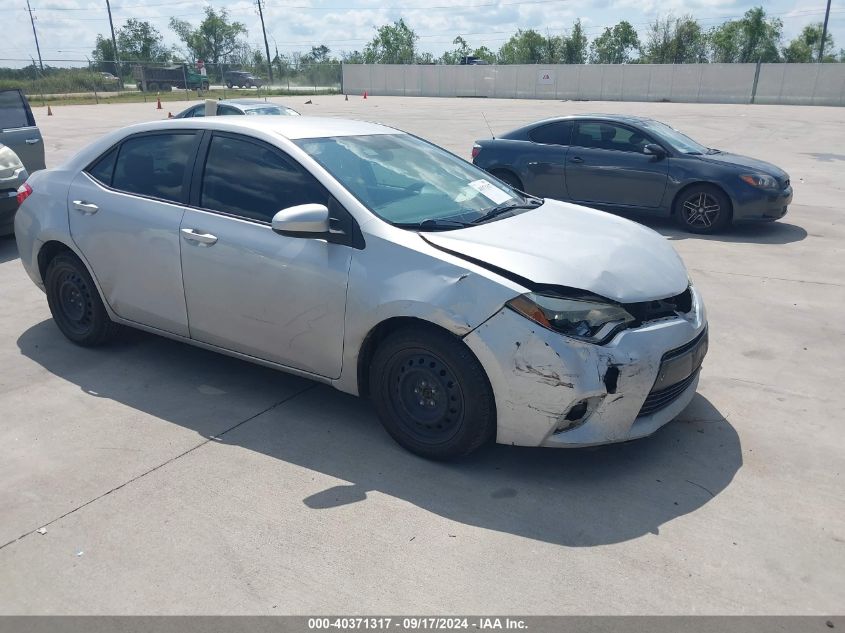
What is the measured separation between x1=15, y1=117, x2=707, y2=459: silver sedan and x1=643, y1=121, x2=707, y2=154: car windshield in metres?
5.53

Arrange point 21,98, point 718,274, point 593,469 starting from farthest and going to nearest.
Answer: point 21,98, point 718,274, point 593,469

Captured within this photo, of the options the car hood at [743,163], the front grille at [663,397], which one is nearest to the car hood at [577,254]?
the front grille at [663,397]

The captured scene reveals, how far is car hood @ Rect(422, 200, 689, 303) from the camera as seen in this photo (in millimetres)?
3510

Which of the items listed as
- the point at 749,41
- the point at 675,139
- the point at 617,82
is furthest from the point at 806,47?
the point at 675,139

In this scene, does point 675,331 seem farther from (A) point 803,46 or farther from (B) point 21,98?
(A) point 803,46

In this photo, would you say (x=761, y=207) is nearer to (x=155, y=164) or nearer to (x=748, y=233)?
(x=748, y=233)

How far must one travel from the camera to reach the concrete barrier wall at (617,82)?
4300 centimetres

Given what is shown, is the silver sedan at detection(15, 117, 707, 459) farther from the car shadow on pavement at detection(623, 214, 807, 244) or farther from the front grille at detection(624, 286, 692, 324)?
the car shadow on pavement at detection(623, 214, 807, 244)

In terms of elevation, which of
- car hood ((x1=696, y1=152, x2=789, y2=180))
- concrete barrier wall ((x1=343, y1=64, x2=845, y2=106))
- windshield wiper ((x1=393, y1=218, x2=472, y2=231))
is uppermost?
windshield wiper ((x1=393, y1=218, x2=472, y2=231))

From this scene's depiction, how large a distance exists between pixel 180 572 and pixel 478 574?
47.8 inches

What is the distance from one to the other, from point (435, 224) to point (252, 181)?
1162 millimetres

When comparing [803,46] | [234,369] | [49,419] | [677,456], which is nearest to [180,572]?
[49,419]

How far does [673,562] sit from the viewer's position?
3.02 metres

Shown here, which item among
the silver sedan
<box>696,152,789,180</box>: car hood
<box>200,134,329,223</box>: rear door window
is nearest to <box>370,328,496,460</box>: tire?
the silver sedan
